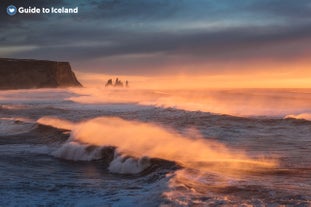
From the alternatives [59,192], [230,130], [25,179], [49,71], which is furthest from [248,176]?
[49,71]

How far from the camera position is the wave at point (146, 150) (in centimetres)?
1049

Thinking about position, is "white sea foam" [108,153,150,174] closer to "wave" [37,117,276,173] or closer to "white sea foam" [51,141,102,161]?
"wave" [37,117,276,173]

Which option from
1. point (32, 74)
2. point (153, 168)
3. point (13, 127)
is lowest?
point (13, 127)

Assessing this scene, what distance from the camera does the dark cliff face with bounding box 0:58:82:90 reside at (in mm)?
100562

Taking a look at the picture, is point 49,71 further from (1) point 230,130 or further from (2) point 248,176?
(2) point 248,176

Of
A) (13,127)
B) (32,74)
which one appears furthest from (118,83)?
(13,127)

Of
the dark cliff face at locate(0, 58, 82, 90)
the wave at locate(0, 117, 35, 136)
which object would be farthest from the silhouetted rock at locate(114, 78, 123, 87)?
the wave at locate(0, 117, 35, 136)

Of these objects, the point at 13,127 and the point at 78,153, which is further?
the point at 13,127

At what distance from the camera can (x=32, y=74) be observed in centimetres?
10312

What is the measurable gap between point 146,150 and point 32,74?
9517 cm

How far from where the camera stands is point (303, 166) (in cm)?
1041

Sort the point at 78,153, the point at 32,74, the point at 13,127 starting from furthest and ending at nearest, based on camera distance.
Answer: the point at 32,74, the point at 13,127, the point at 78,153

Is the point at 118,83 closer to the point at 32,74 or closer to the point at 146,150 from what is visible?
the point at 32,74

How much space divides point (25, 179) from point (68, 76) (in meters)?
98.9
